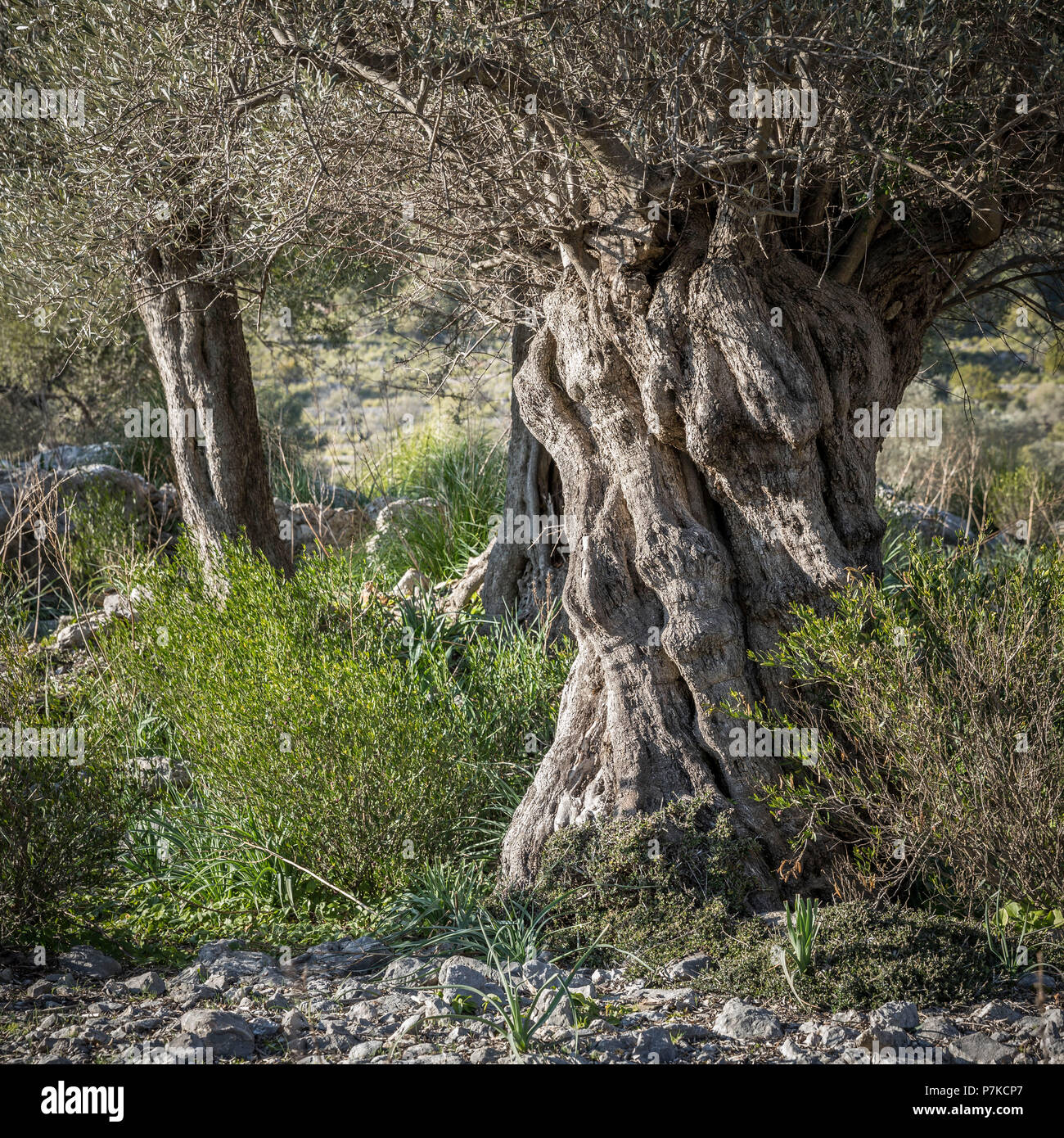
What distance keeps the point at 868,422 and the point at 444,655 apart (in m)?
2.74

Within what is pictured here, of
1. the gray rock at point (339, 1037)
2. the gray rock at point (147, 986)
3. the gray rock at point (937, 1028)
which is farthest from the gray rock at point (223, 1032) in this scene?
the gray rock at point (937, 1028)

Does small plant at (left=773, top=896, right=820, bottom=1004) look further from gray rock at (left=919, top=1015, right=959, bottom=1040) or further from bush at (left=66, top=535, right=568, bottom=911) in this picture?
bush at (left=66, top=535, right=568, bottom=911)

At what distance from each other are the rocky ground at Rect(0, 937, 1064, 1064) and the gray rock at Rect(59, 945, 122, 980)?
93 millimetres

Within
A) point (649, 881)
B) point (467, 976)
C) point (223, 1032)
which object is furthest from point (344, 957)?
point (649, 881)

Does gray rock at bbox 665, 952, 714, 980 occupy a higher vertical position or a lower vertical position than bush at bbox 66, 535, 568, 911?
lower

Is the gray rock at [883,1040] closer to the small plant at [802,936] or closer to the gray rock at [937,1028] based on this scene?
the gray rock at [937,1028]

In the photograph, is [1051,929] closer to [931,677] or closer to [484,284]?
[931,677]

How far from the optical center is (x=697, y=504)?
4375mm

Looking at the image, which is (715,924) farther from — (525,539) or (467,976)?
(525,539)

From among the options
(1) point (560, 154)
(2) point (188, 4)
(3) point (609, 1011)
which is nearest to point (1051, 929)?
(3) point (609, 1011)

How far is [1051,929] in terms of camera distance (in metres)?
3.48

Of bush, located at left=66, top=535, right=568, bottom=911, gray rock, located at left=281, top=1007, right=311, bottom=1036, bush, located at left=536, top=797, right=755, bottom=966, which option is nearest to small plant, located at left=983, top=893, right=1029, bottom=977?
bush, located at left=536, top=797, right=755, bottom=966

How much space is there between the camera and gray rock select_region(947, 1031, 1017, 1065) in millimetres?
2994

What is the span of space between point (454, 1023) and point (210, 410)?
5.28m
